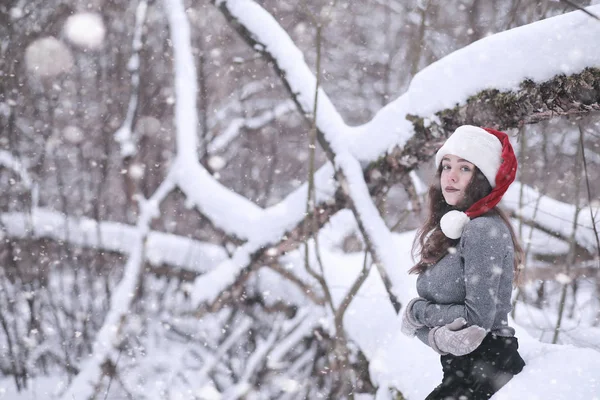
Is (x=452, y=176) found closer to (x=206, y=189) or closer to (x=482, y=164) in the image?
(x=482, y=164)

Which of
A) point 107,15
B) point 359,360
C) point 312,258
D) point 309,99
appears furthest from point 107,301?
point 107,15

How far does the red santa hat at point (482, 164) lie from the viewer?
5.56 ft

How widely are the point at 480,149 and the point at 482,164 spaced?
6 centimetres

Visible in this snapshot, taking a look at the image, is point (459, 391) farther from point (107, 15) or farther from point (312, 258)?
point (107, 15)

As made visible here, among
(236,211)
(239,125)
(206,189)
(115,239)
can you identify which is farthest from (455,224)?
(239,125)

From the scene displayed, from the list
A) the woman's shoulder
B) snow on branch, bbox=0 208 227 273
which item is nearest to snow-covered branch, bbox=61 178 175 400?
snow on branch, bbox=0 208 227 273

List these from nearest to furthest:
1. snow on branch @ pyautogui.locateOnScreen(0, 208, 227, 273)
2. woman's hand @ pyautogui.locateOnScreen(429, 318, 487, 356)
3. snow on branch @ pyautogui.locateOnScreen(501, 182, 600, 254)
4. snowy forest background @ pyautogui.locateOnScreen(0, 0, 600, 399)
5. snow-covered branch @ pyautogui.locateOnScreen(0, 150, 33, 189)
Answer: woman's hand @ pyautogui.locateOnScreen(429, 318, 487, 356) < snowy forest background @ pyautogui.locateOnScreen(0, 0, 600, 399) < snow on branch @ pyautogui.locateOnScreen(501, 182, 600, 254) < snow-covered branch @ pyautogui.locateOnScreen(0, 150, 33, 189) < snow on branch @ pyautogui.locateOnScreen(0, 208, 227, 273)

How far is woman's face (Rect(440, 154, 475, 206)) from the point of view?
1791 millimetres

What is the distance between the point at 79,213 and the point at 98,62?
203cm

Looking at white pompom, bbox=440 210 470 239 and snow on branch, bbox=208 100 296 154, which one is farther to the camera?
snow on branch, bbox=208 100 296 154

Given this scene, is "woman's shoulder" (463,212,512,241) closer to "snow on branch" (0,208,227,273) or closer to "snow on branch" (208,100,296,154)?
"snow on branch" (0,208,227,273)

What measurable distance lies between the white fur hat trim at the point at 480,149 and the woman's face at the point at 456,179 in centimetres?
4

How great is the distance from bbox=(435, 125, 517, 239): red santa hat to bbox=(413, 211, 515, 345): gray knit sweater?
4 cm

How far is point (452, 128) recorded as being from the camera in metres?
2.82
